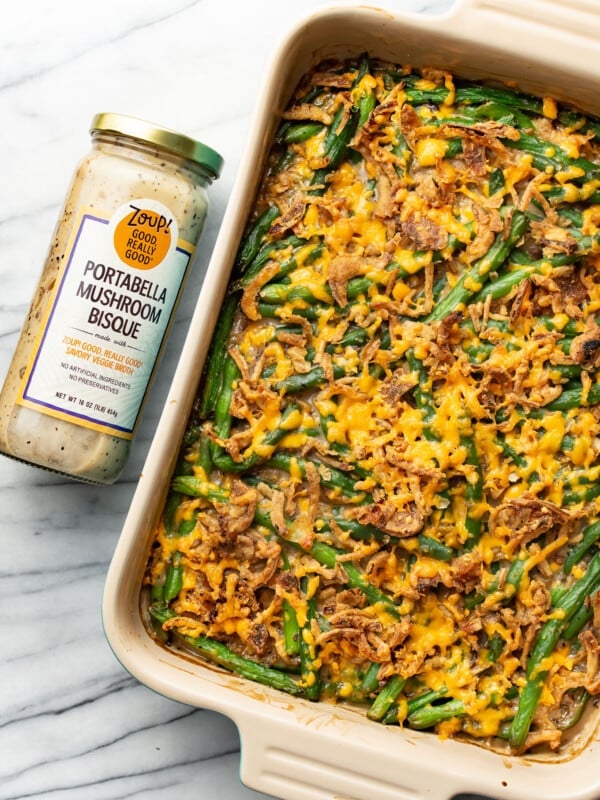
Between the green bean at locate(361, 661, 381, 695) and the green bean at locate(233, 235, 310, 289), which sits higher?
the green bean at locate(233, 235, 310, 289)

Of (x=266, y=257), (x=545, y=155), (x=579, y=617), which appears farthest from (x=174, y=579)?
(x=545, y=155)

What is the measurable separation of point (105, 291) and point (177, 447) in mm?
370

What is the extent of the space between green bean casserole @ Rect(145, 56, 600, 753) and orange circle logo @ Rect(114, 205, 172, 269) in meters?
0.18

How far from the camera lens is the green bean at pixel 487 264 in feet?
6.22

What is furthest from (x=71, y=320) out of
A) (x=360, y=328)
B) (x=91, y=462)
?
(x=360, y=328)

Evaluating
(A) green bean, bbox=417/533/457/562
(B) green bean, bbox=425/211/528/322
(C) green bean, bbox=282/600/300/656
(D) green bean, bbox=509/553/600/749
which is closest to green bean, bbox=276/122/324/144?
(B) green bean, bbox=425/211/528/322

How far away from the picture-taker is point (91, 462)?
74.9 inches

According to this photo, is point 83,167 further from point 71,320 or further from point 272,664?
point 272,664

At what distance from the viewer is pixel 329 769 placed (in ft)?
5.88

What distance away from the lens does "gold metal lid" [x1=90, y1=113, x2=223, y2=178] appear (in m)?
1.81

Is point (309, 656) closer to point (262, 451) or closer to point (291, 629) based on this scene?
point (291, 629)

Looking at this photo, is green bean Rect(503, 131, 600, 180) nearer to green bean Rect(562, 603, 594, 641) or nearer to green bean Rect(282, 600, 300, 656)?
green bean Rect(562, 603, 594, 641)

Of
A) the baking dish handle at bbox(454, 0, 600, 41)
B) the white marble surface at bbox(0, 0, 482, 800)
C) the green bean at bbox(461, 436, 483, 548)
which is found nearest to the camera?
the baking dish handle at bbox(454, 0, 600, 41)

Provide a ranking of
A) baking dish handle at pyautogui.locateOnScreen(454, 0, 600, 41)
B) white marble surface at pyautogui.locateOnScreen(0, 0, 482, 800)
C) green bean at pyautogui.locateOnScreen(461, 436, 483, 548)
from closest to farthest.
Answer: baking dish handle at pyautogui.locateOnScreen(454, 0, 600, 41) → green bean at pyautogui.locateOnScreen(461, 436, 483, 548) → white marble surface at pyautogui.locateOnScreen(0, 0, 482, 800)
